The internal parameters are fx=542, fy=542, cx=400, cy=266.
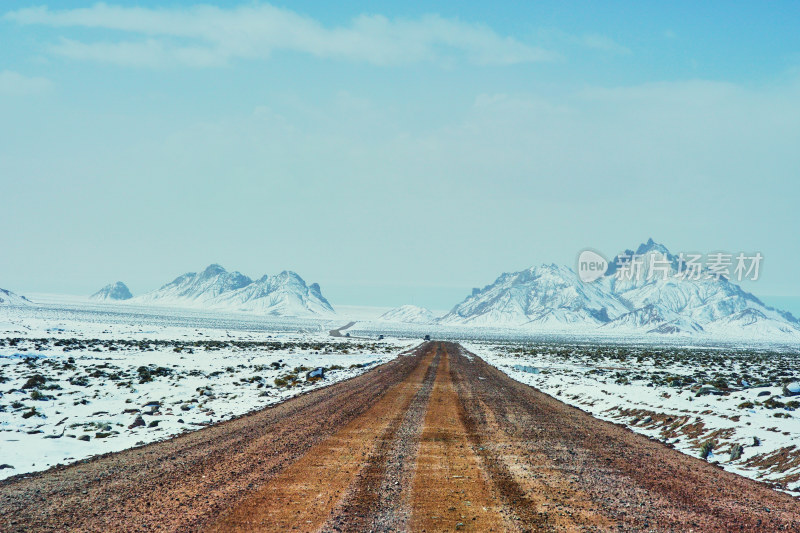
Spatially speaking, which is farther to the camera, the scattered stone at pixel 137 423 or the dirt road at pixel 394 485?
the scattered stone at pixel 137 423

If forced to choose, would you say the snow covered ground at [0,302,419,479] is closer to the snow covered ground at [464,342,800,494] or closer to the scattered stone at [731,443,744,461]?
the snow covered ground at [464,342,800,494]

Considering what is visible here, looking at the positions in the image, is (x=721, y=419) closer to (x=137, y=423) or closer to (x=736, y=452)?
(x=736, y=452)

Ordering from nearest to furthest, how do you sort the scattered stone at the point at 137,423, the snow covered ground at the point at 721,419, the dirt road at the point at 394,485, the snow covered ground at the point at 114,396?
the dirt road at the point at 394,485 → the snow covered ground at the point at 721,419 → the snow covered ground at the point at 114,396 → the scattered stone at the point at 137,423

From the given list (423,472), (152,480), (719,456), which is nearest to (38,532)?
(152,480)

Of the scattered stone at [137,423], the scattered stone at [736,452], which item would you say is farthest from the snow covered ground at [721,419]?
the scattered stone at [137,423]

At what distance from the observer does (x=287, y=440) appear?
45.4 feet

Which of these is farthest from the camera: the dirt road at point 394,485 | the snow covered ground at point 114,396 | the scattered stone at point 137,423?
the scattered stone at point 137,423

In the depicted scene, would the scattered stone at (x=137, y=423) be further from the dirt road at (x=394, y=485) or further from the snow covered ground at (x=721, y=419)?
the snow covered ground at (x=721, y=419)

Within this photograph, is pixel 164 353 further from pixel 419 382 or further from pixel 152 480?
pixel 152 480

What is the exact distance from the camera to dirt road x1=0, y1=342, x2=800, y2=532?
7945 mm

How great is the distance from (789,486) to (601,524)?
17.9 feet

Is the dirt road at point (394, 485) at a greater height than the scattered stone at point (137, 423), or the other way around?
the dirt road at point (394, 485)

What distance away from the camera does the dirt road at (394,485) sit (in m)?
7.95

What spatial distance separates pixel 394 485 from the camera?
31.9ft
